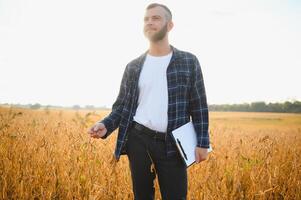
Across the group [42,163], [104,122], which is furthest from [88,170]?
[104,122]

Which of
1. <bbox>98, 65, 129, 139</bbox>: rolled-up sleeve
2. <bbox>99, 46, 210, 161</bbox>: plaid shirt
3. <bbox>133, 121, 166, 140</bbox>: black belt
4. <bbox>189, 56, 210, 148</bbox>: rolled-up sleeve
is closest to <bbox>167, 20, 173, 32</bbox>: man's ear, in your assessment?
<bbox>99, 46, 210, 161</bbox>: plaid shirt

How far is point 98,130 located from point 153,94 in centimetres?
54

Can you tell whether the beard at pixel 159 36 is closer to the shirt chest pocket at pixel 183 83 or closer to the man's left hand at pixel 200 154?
the shirt chest pocket at pixel 183 83

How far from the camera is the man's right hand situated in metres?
2.16

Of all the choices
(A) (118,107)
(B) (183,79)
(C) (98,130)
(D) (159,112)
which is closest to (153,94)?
(D) (159,112)

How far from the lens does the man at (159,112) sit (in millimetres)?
1976

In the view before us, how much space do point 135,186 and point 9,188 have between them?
1598 mm

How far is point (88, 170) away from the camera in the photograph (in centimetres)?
302

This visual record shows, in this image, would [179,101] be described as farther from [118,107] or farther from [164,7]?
[164,7]

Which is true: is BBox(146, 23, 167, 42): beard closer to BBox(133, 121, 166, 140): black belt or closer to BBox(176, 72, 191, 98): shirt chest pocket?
BBox(176, 72, 191, 98): shirt chest pocket

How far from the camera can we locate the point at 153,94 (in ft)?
6.98

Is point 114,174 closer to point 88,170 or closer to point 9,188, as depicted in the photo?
point 88,170

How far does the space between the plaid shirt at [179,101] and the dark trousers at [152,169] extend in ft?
0.23

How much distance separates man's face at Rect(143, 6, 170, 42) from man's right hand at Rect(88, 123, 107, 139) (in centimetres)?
82
